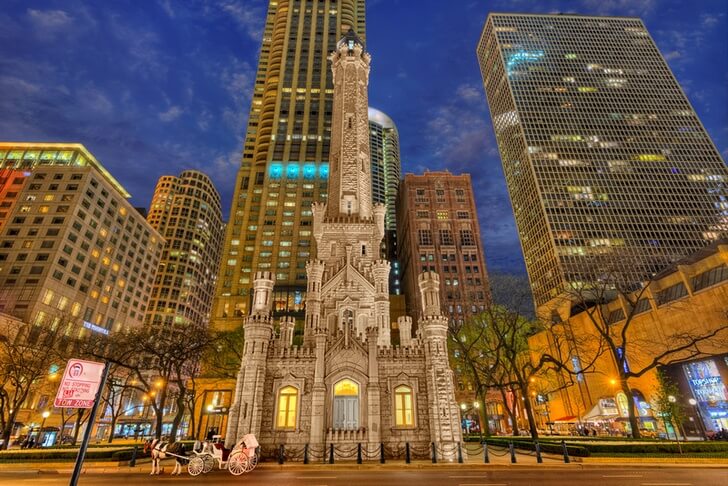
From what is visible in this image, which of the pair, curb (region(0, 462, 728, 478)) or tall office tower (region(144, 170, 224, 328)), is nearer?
curb (region(0, 462, 728, 478))

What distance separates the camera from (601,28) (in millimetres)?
160875

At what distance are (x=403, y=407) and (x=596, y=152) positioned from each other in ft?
428

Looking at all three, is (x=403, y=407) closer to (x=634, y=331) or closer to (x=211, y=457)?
(x=211, y=457)

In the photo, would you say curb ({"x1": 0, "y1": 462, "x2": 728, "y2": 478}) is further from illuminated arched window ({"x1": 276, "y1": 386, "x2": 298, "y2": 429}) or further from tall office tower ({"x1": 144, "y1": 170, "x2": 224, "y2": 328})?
tall office tower ({"x1": 144, "y1": 170, "x2": 224, "y2": 328})

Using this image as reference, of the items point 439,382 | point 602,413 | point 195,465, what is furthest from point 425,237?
point 195,465

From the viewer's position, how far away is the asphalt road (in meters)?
15.0

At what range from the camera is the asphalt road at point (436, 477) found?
1504 centimetres

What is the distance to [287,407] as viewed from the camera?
2611 centimetres

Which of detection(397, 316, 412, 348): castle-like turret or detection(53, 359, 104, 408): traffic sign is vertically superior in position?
detection(397, 316, 412, 348): castle-like turret

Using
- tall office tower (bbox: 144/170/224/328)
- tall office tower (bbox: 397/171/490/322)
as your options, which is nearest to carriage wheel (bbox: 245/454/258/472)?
tall office tower (bbox: 397/171/490/322)

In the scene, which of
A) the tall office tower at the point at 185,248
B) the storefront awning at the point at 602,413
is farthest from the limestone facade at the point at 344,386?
the tall office tower at the point at 185,248

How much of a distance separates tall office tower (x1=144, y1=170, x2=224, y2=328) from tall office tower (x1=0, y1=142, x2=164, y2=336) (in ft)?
70.4

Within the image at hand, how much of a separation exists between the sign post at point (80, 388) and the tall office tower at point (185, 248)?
13216cm

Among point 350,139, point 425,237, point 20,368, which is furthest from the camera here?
point 425,237
